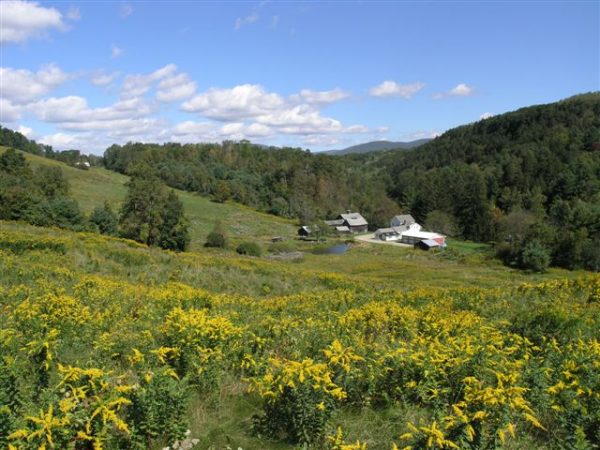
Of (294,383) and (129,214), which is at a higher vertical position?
(294,383)

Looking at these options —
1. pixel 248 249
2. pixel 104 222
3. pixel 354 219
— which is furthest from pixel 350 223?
pixel 104 222

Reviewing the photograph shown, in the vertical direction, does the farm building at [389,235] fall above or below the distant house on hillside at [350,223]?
below

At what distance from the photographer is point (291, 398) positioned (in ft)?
15.9

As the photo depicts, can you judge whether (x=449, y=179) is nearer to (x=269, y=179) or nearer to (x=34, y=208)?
(x=269, y=179)

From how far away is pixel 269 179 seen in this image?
125062 mm

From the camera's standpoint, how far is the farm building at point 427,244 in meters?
78.9

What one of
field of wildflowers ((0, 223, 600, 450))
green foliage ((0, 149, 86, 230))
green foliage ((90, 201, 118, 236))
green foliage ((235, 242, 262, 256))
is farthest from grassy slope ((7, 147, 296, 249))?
Answer: field of wildflowers ((0, 223, 600, 450))

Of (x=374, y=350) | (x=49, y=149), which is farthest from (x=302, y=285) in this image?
(x=49, y=149)

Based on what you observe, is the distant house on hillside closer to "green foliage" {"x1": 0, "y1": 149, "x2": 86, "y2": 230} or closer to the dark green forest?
the dark green forest

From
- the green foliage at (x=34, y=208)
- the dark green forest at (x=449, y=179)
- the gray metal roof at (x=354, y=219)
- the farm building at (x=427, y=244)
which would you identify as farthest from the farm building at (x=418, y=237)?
the green foliage at (x=34, y=208)

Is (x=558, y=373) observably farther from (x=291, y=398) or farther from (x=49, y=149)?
(x=49, y=149)

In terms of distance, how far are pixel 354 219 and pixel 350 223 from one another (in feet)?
6.98

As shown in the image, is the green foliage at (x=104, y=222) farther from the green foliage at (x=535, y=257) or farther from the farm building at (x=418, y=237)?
the farm building at (x=418, y=237)

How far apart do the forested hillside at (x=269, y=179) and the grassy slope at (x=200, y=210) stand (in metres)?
8.05
